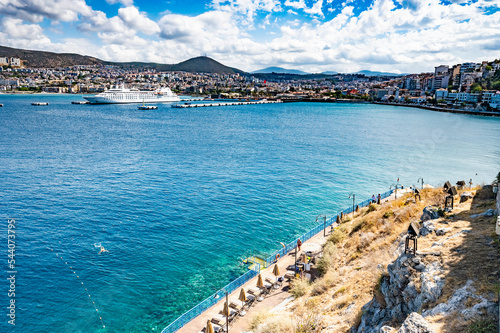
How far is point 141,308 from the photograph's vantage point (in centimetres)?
1540

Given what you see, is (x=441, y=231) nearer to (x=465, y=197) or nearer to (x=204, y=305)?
(x=465, y=197)

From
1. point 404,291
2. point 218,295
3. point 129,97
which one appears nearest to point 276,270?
point 218,295

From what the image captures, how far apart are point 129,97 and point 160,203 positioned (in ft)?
466

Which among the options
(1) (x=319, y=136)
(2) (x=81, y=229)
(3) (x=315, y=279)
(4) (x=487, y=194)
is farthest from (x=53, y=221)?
(1) (x=319, y=136)

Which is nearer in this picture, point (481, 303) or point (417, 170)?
point (481, 303)

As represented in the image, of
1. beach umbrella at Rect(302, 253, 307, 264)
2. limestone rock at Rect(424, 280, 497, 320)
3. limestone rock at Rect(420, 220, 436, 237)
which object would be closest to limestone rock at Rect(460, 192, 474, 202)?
limestone rock at Rect(420, 220, 436, 237)

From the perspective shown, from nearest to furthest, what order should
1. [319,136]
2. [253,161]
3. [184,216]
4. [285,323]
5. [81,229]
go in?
[285,323] → [81,229] → [184,216] → [253,161] → [319,136]

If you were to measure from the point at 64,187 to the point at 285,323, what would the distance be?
89.7 feet

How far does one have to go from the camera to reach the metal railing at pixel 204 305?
42.8ft

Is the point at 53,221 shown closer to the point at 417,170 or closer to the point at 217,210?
the point at 217,210

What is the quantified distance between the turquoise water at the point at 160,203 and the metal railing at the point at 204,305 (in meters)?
1.06

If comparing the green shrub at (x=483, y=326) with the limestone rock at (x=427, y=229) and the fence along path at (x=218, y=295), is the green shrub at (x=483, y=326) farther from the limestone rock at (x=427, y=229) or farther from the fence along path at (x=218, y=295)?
the fence along path at (x=218, y=295)

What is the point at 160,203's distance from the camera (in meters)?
27.7

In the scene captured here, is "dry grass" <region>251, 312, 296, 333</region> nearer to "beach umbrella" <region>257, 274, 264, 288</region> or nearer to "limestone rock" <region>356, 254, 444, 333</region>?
"limestone rock" <region>356, 254, 444, 333</region>
